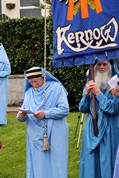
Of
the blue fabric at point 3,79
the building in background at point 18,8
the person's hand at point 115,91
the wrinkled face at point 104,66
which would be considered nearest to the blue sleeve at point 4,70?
the blue fabric at point 3,79

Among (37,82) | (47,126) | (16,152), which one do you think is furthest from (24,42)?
(47,126)

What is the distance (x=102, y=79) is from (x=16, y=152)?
4193 mm

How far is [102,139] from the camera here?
7.23 meters

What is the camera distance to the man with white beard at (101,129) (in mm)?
7117

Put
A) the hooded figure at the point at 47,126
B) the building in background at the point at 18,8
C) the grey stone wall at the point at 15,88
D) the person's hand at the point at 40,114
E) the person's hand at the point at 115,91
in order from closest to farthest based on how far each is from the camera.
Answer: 1. the person's hand at the point at 115,91
2. the person's hand at the point at 40,114
3. the hooded figure at the point at 47,126
4. the grey stone wall at the point at 15,88
5. the building in background at the point at 18,8

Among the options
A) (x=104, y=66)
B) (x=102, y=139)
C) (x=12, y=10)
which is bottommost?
(x=102, y=139)

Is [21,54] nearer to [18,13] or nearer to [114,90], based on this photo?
[18,13]

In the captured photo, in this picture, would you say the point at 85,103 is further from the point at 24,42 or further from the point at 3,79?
the point at 24,42

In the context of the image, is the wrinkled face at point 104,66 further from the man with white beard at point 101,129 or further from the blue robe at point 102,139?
Answer: the blue robe at point 102,139

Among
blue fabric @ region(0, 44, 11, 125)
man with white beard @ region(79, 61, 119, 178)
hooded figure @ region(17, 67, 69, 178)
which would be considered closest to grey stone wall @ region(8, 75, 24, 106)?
blue fabric @ region(0, 44, 11, 125)

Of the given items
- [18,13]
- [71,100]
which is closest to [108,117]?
[71,100]

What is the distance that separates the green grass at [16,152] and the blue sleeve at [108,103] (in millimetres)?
2551

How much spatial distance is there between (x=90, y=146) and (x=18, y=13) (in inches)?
532

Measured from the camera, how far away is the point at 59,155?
774 cm
